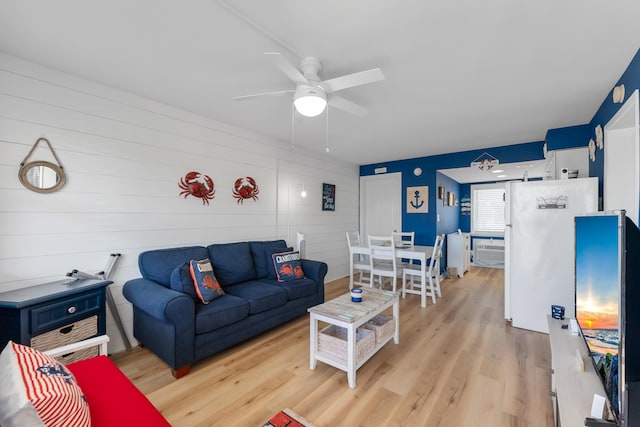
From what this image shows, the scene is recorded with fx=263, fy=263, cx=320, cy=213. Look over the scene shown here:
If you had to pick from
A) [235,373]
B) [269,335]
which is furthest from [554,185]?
[235,373]

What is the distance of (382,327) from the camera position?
2436 mm

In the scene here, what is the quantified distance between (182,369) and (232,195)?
6.78ft

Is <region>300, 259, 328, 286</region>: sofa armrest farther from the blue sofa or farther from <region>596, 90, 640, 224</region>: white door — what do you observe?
<region>596, 90, 640, 224</region>: white door

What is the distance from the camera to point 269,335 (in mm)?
2896

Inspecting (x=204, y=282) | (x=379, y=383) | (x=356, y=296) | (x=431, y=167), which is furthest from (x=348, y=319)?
(x=431, y=167)

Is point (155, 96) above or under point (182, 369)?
above

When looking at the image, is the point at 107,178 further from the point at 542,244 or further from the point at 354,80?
the point at 542,244

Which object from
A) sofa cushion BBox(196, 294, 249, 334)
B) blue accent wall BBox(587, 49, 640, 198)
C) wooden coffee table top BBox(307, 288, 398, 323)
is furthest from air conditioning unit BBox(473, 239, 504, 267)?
sofa cushion BBox(196, 294, 249, 334)

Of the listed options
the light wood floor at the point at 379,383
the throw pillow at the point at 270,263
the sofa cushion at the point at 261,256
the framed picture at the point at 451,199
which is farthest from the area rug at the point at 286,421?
the framed picture at the point at 451,199

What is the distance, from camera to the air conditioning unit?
6595mm

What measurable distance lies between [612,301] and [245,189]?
349 centimetres

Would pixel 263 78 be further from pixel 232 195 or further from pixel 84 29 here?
pixel 232 195

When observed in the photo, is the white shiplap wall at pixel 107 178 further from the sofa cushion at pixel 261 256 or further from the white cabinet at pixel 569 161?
the white cabinet at pixel 569 161

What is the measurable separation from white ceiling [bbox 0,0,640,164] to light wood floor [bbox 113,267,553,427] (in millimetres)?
2513
